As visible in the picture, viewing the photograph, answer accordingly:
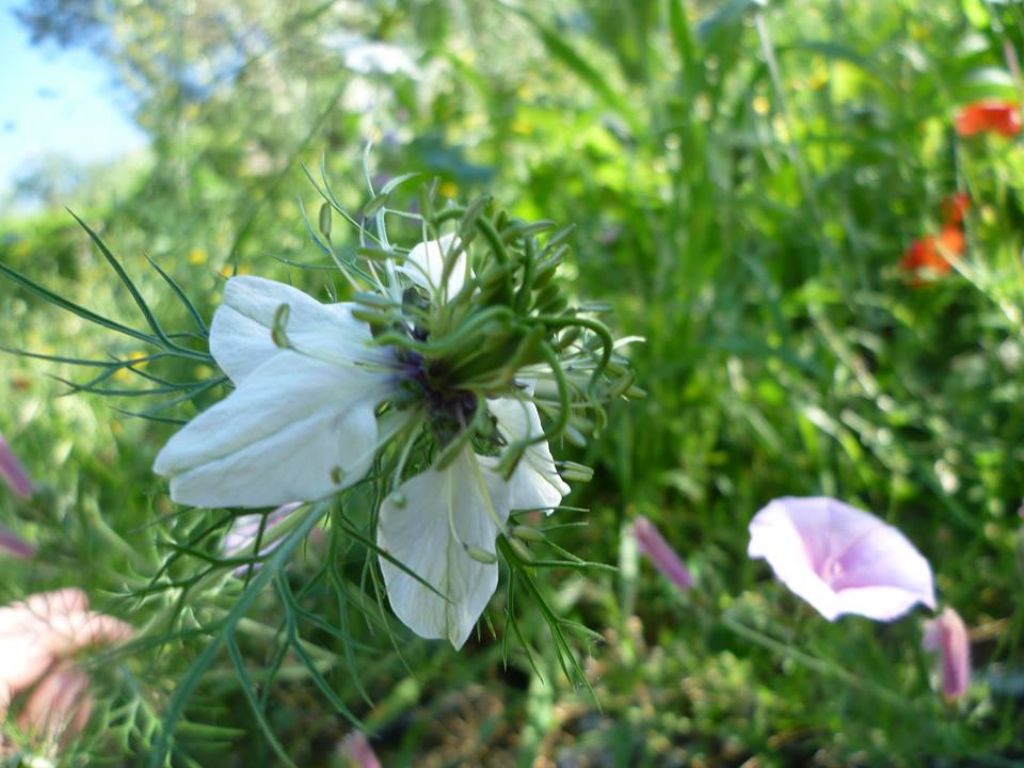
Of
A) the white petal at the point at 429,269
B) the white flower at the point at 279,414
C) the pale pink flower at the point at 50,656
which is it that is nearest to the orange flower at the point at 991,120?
the white petal at the point at 429,269

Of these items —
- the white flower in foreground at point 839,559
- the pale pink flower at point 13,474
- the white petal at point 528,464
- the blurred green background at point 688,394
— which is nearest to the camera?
the white petal at point 528,464

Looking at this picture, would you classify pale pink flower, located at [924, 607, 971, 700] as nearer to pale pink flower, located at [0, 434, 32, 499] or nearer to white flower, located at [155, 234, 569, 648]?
white flower, located at [155, 234, 569, 648]

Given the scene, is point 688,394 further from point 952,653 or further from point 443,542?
point 443,542

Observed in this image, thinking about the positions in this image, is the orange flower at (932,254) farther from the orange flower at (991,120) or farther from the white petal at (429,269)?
the white petal at (429,269)

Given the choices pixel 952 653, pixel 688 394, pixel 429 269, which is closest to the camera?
pixel 429 269

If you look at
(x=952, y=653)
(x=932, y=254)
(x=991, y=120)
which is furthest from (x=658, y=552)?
(x=991, y=120)

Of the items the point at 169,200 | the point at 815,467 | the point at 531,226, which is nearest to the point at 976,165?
the point at 815,467
